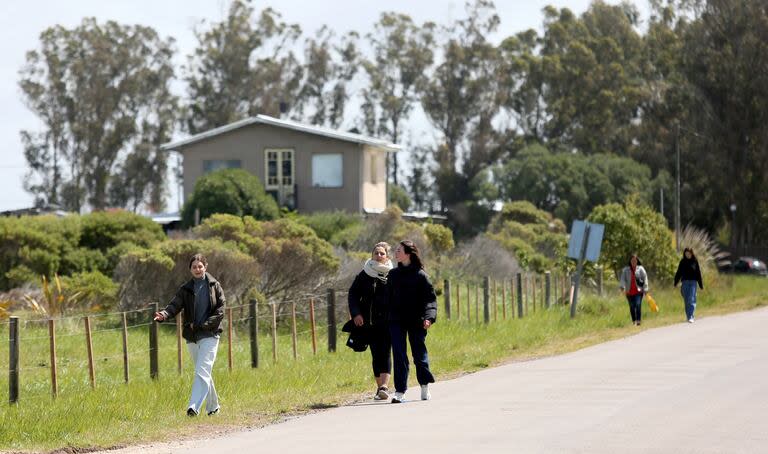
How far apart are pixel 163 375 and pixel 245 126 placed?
119ft

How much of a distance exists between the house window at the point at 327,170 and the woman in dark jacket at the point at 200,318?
38931 mm

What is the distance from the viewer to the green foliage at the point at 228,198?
161ft

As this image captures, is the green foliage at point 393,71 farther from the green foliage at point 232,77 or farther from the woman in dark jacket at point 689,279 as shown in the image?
the woman in dark jacket at point 689,279

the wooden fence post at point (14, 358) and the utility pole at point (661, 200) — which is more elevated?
the utility pole at point (661, 200)

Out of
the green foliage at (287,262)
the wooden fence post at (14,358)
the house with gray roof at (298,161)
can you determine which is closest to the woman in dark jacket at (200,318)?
the wooden fence post at (14,358)

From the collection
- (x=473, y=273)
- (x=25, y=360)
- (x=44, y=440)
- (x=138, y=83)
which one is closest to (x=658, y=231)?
(x=473, y=273)

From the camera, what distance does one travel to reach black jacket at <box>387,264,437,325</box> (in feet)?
49.1

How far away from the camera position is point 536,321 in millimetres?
28203

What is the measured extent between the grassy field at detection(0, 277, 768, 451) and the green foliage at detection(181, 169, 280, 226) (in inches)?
754

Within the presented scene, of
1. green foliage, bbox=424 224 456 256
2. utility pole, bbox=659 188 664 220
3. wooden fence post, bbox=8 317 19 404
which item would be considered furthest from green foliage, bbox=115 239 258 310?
utility pole, bbox=659 188 664 220

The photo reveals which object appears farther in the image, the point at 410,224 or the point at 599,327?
the point at 410,224

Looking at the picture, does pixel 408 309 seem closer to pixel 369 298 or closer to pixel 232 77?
pixel 369 298

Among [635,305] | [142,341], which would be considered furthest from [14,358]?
[635,305]

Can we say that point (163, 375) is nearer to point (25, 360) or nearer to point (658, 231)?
point (25, 360)
